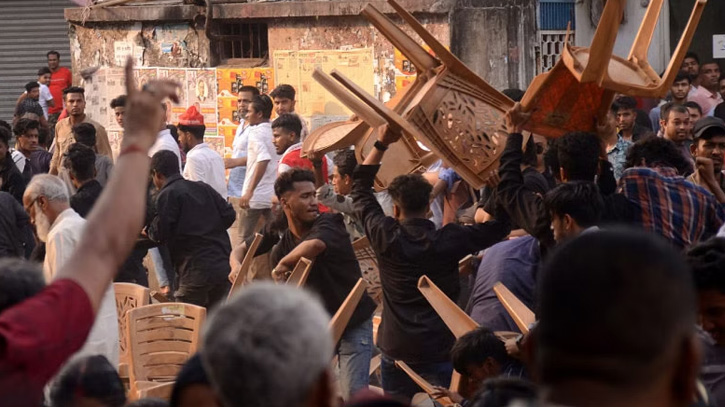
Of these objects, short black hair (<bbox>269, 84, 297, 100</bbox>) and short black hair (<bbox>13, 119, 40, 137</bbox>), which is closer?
short black hair (<bbox>269, 84, 297, 100</bbox>)

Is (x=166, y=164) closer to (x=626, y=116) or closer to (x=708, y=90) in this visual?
(x=626, y=116)

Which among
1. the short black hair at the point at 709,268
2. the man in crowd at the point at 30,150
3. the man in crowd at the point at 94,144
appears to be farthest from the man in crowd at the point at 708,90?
the short black hair at the point at 709,268

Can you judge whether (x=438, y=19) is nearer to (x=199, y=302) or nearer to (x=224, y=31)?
(x=224, y=31)

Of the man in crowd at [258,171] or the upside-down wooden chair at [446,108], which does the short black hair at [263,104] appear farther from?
the upside-down wooden chair at [446,108]

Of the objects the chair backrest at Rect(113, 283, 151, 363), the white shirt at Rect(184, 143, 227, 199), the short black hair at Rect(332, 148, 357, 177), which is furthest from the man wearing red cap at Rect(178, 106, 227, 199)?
the chair backrest at Rect(113, 283, 151, 363)

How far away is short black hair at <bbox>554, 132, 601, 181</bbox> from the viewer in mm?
5551

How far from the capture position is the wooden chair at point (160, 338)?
23.2ft

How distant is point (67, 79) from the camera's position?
17375 millimetres

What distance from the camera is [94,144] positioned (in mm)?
10695

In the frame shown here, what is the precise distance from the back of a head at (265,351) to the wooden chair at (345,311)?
13.4 feet

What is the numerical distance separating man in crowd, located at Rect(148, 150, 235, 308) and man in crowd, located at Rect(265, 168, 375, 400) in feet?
6.29

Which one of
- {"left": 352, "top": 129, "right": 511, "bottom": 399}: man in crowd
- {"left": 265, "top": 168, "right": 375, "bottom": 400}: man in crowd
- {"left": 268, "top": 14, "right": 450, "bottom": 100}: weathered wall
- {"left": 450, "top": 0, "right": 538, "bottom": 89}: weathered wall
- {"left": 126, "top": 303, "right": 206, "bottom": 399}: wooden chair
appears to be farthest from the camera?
{"left": 268, "top": 14, "right": 450, "bottom": 100}: weathered wall

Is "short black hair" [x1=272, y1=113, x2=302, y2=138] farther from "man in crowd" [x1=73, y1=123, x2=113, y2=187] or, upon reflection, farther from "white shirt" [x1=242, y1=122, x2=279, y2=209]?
"man in crowd" [x1=73, y1=123, x2=113, y2=187]

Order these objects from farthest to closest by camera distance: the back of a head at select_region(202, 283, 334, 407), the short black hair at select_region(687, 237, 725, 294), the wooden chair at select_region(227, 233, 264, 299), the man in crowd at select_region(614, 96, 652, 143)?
the man in crowd at select_region(614, 96, 652, 143), the wooden chair at select_region(227, 233, 264, 299), the short black hair at select_region(687, 237, 725, 294), the back of a head at select_region(202, 283, 334, 407)
